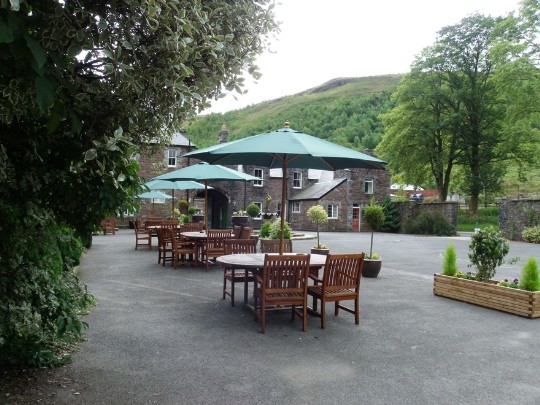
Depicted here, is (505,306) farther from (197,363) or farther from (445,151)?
(445,151)

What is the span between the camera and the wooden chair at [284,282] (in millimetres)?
5527

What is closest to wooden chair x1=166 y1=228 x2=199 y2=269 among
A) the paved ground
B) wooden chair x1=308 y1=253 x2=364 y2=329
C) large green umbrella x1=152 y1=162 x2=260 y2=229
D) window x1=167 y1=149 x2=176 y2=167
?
large green umbrella x1=152 y1=162 x2=260 y2=229

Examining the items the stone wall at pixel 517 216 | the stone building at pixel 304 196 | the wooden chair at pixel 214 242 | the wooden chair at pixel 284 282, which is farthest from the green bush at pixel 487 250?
the stone building at pixel 304 196

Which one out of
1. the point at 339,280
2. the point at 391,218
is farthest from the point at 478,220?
the point at 339,280

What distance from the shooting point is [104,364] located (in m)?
4.36

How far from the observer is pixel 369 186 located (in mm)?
38188

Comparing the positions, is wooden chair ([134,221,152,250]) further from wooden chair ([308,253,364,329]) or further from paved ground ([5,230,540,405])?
wooden chair ([308,253,364,329])

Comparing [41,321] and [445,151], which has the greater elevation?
[445,151]

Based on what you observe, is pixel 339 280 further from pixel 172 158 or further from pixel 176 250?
pixel 172 158

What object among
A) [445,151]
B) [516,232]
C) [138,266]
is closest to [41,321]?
[138,266]

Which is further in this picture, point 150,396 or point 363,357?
point 363,357

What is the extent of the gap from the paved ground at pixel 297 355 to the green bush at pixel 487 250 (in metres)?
0.74

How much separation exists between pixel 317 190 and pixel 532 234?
17464 millimetres

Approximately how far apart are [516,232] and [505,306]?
22.2m
